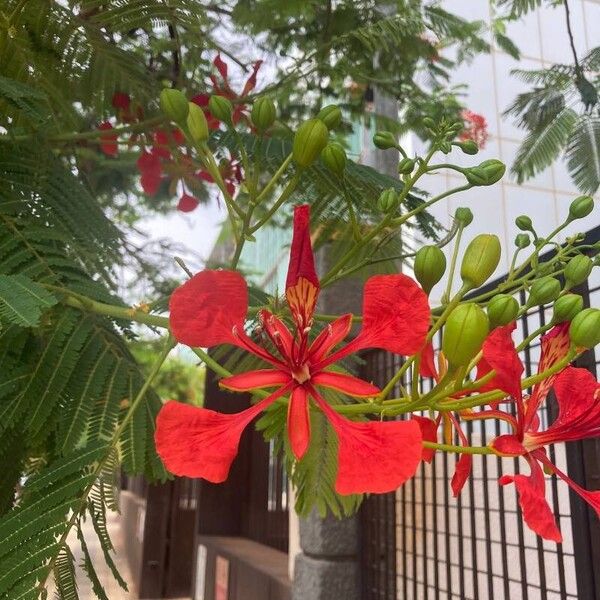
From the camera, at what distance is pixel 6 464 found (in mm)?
637

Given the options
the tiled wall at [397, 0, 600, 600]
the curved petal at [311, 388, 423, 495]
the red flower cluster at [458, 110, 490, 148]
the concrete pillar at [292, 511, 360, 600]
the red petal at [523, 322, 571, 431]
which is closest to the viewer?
the curved petal at [311, 388, 423, 495]

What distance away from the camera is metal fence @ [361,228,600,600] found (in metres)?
1.08

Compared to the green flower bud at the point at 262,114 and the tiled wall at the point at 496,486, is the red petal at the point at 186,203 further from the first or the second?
the green flower bud at the point at 262,114

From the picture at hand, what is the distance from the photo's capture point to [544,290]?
421 mm

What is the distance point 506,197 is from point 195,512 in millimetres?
1890

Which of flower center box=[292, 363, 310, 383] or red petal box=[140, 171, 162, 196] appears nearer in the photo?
flower center box=[292, 363, 310, 383]

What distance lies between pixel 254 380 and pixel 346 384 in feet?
0.17

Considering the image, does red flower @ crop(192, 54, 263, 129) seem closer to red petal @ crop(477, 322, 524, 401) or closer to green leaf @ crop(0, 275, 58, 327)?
green leaf @ crop(0, 275, 58, 327)

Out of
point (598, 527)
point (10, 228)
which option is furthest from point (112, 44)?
point (598, 527)

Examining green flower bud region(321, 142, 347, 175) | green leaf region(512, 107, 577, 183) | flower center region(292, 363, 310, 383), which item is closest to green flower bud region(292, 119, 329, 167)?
green flower bud region(321, 142, 347, 175)

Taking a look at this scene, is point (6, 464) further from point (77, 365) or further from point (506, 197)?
point (506, 197)

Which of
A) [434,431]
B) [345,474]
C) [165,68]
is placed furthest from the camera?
[165,68]

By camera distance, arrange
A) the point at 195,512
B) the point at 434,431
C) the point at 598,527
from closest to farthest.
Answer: the point at 434,431, the point at 598,527, the point at 195,512

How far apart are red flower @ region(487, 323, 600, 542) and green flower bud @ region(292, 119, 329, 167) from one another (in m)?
0.19
